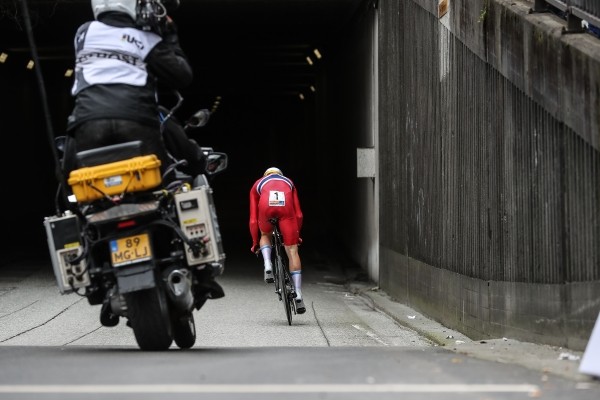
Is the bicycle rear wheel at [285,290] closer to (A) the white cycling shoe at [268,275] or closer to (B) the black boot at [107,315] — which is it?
(A) the white cycling shoe at [268,275]

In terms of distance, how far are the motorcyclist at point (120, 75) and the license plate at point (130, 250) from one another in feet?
2.01

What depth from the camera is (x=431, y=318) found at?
13.3 m

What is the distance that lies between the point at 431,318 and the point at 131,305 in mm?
6383

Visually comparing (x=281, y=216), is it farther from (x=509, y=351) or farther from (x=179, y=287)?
(x=179, y=287)

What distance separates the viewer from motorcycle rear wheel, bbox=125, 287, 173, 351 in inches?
297

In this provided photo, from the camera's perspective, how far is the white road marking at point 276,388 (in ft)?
18.7

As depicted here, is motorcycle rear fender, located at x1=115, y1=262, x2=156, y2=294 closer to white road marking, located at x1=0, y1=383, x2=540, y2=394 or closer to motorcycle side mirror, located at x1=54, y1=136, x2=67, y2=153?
motorcycle side mirror, located at x1=54, y1=136, x2=67, y2=153

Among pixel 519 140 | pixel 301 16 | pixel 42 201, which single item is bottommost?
pixel 42 201

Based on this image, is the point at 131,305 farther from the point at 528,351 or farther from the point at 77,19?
the point at 77,19

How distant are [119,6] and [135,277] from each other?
75.9 inches

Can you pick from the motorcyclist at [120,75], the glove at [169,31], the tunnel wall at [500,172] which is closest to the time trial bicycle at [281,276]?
the tunnel wall at [500,172]

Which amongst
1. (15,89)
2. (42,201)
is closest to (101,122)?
(15,89)

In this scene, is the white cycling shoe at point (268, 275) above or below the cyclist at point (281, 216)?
below

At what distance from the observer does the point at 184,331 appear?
841cm
